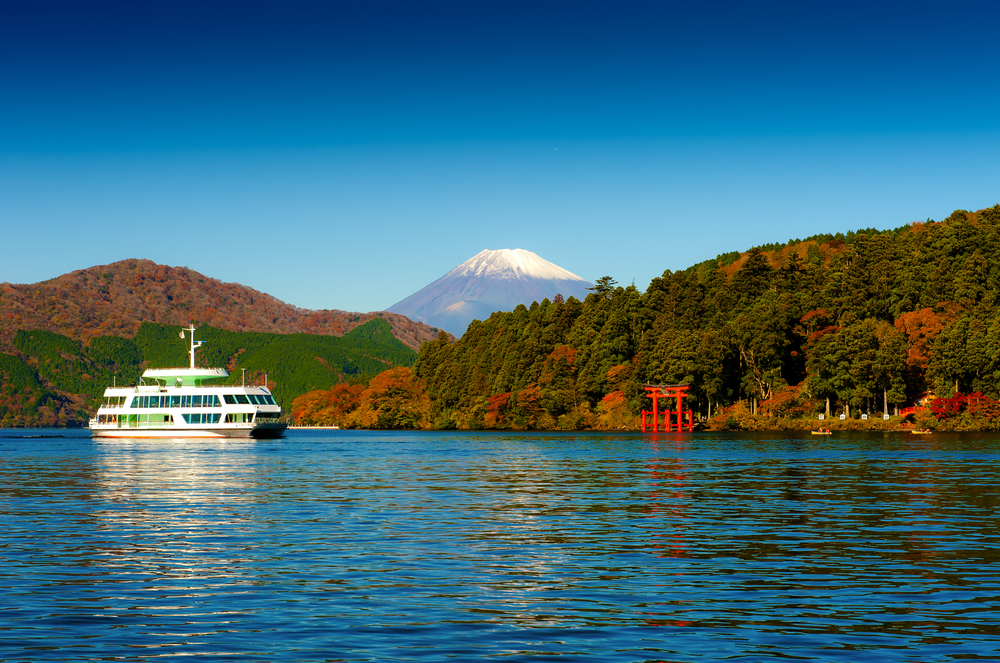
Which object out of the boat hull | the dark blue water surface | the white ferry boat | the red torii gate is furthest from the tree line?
the dark blue water surface

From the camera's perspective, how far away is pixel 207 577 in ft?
68.6

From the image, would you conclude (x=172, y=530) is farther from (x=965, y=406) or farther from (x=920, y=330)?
(x=920, y=330)

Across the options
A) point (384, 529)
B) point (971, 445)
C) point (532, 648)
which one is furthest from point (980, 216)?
point (532, 648)

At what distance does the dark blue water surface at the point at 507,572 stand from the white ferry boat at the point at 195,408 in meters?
65.2

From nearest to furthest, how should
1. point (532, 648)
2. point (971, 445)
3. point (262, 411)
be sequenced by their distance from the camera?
point (532, 648)
point (971, 445)
point (262, 411)

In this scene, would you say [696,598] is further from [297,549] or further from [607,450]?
[607,450]

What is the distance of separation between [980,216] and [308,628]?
162862 mm

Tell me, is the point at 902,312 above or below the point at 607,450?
above

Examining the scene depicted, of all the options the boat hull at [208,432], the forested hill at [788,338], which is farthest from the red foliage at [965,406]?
the boat hull at [208,432]

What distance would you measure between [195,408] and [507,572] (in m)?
96.5

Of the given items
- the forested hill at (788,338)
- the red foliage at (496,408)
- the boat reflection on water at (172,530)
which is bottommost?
the boat reflection on water at (172,530)

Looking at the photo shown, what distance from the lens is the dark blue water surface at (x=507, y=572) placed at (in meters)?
14.9

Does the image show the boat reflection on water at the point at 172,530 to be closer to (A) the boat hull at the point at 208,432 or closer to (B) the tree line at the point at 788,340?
(A) the boat hull at the point at 208,432

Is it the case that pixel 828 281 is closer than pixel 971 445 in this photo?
No
